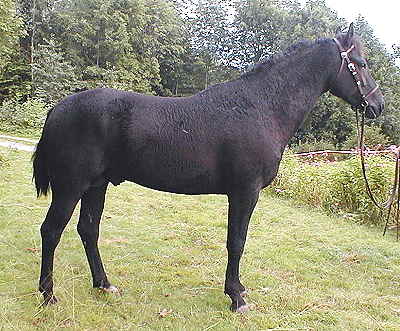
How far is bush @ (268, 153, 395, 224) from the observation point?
6.91 metres

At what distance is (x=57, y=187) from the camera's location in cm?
319

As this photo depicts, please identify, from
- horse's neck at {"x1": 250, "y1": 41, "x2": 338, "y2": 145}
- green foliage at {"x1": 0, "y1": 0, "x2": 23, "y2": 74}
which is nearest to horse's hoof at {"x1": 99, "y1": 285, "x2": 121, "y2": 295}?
horse's neck at {"x1": 250, "y1": 41, "x2": 338, "y2": 145}

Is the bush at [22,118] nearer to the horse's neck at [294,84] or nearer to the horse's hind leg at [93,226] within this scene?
the horse's hind leg at [93,226]

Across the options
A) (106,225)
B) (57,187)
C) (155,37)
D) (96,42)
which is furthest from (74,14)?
(57,187)

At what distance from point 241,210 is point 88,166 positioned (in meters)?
1.18

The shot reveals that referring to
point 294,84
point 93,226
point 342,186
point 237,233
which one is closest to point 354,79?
point 294,84

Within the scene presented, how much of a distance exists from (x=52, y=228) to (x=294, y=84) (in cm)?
215

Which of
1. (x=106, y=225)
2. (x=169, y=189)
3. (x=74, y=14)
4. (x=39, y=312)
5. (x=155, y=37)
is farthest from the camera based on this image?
(x=155, y=37)

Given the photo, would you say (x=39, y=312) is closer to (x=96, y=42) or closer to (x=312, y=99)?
(x=312, y=99)

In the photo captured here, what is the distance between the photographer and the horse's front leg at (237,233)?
3.24 metres

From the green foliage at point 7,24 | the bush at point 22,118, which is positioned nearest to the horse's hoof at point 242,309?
the bush at point 22,118

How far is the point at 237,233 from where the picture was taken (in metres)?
3.30

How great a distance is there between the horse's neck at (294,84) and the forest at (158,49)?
17.1 m

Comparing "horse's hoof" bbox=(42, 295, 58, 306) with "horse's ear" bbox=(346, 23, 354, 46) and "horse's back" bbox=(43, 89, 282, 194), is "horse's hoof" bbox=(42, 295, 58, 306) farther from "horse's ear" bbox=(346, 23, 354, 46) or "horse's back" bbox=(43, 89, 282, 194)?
"horse's ear" bbox=(346, 23, 354, 46)
